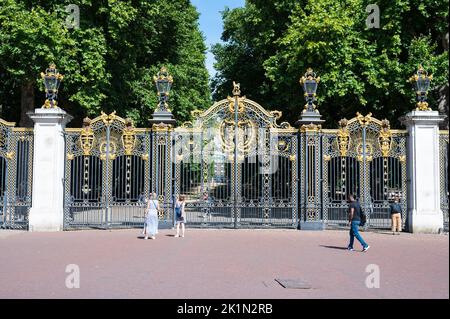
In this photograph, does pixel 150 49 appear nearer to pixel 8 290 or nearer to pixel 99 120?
pixel 99 120

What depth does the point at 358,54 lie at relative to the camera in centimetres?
2228

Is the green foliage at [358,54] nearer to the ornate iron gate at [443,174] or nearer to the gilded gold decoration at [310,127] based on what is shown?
the ornate iron gate at [443,174]

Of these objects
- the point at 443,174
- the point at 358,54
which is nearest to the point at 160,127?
the point at 443,174

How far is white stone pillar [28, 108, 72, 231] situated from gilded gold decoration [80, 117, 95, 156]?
2.43 feet

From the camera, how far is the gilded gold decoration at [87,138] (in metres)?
17.0

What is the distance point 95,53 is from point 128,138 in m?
6.91

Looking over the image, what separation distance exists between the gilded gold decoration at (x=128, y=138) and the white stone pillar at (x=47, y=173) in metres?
2.03

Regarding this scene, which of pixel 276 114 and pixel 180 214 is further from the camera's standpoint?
pixel 276 114

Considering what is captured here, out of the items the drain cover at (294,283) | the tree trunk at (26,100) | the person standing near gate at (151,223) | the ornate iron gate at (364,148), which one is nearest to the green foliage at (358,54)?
the ornate iron gate at (364,148)

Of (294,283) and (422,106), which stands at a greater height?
(422,106)

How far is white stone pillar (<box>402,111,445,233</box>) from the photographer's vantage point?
1625 centimetres

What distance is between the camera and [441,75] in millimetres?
21203

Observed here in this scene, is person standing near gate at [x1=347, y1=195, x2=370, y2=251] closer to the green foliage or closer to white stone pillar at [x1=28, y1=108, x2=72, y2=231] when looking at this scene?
white stone pillar at [x1=28, y1=108, x2=72, y2=231]

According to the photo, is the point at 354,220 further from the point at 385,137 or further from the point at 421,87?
the point at 421,87
